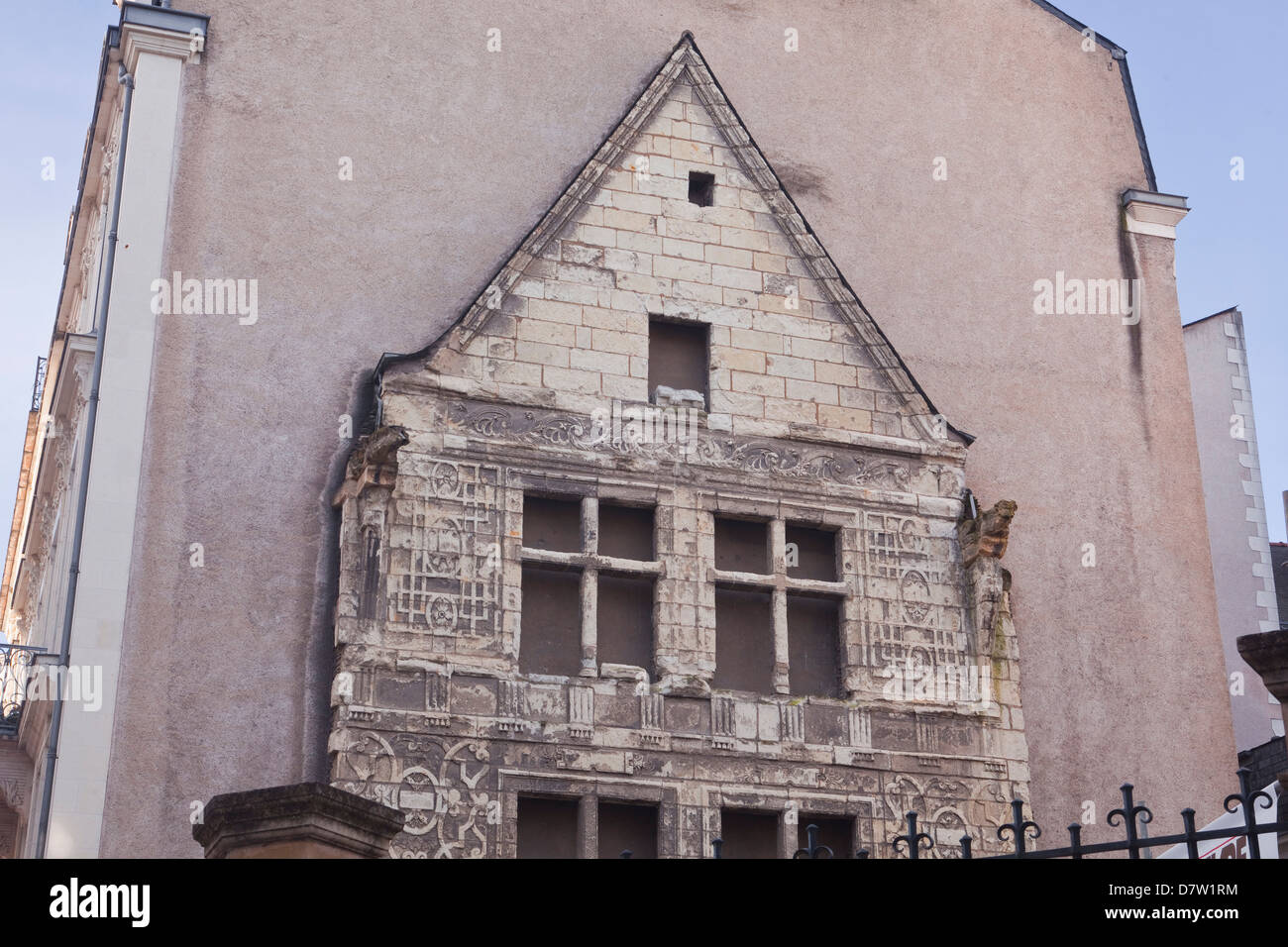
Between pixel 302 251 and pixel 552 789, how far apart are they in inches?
193

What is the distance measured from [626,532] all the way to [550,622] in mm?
986

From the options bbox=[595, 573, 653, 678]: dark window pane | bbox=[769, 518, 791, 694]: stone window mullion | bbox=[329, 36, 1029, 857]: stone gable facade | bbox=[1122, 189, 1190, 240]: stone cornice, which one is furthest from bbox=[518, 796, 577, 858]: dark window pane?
bbox=[1122, 189, 1190, 240]: stone cornice

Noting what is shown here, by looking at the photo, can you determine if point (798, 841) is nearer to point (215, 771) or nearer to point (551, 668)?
point (551, 668)

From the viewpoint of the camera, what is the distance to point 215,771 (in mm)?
12609

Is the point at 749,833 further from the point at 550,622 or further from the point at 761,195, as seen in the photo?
the point at 761,195

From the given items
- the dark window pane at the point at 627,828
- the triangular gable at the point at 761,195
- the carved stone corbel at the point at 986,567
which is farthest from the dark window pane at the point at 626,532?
the carved stone corbel at the point at 986,567

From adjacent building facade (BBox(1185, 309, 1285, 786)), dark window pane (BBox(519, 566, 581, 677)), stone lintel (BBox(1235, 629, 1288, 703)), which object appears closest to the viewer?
stone lintel (BBox(1235, 629, 1288, 703))

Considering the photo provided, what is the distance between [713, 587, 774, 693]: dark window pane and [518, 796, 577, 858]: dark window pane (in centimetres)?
159

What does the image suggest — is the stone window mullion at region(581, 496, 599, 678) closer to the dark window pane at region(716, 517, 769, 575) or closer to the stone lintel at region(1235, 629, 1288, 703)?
the dark window pane at region(716, 517, 769, 575)

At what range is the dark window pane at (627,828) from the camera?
13.1m

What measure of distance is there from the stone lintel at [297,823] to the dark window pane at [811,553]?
645 cm

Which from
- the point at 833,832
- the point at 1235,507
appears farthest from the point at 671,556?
the point at 1235,507

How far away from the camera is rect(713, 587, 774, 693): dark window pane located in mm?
13781

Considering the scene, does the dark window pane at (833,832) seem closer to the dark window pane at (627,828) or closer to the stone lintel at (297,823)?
the dark window pane at (627,828)
